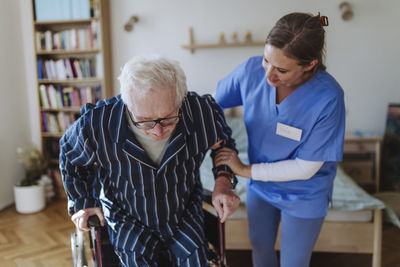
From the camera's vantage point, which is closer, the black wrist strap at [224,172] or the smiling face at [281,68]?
the smiling face at [281,68]

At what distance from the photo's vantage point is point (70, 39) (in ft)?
11.2

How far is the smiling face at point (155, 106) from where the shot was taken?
0.96m

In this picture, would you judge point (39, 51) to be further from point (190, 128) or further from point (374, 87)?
point (374, 87)

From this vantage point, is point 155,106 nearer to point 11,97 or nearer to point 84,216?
point 84,216

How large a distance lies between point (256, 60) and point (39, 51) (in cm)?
285

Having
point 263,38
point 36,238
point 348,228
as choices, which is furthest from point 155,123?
point 263,38

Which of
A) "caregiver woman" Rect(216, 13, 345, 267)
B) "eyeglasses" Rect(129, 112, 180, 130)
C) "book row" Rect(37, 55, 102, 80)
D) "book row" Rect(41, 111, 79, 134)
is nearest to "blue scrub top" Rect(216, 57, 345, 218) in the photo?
"caregiver woman" Rect(216, 13, 345, 267)

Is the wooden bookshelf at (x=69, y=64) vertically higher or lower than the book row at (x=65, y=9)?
lower

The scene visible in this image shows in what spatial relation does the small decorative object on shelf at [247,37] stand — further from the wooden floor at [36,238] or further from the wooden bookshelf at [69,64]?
the wooden floor at [36,238]

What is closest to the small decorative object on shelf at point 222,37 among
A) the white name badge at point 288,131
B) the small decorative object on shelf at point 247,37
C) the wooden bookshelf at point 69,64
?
the small decorative object on shelf at point 247,37

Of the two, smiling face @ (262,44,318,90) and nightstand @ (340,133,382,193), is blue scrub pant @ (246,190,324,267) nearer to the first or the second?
smiling face @ (262,44,318,90)

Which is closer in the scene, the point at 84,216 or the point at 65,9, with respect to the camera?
the point at 84,216

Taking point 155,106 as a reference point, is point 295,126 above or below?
below

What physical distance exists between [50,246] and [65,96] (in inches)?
63.8
